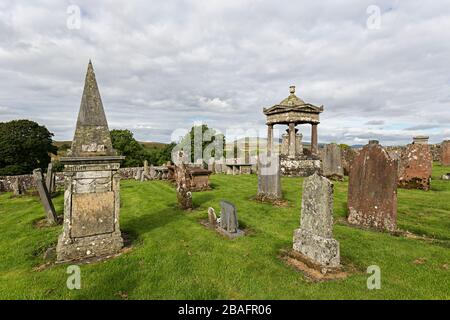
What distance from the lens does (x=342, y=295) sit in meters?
4.14

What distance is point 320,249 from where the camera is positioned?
518 cm

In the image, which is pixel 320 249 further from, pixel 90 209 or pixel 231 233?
pixel 90 209

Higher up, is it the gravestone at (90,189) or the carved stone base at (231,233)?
the gravestone at (90,189)

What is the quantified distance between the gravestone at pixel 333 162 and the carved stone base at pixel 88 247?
45.8 feet

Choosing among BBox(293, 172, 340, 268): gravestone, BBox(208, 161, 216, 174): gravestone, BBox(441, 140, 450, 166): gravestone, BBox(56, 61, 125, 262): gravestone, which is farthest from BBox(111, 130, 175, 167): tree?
BBox(293, 172, 340, 268): gravestone

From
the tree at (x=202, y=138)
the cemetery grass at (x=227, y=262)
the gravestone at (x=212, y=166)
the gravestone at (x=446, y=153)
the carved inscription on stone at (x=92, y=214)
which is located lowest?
the cemetery grass at (x=227, y=262)

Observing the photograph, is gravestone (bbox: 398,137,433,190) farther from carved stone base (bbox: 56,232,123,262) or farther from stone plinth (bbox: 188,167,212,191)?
carved stone base (bbox: 56,232,123,262)

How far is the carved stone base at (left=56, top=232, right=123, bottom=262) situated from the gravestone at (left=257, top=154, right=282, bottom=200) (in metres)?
6.65

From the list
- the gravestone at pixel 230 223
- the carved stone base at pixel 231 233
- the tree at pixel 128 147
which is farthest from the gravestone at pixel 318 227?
the tree at pixel 128 147

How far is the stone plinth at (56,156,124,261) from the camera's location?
5918mm

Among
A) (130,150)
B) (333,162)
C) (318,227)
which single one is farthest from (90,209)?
(130,150)

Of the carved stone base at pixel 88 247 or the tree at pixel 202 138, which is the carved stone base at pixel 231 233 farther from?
the tree at pixel 202 138

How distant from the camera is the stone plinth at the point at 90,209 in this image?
592 centimetres
